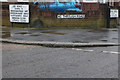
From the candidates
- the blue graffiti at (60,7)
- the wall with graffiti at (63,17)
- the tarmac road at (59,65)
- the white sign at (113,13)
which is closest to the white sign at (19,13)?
the wall with graffiti at (63,17)

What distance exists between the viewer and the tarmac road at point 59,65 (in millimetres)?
5602

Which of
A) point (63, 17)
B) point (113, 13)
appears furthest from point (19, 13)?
point (113, 13)

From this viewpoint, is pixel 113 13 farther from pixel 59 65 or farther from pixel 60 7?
pixel 59 65

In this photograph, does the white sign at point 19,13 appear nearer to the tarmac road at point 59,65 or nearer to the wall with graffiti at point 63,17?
the wall with graffiti at point 63,17

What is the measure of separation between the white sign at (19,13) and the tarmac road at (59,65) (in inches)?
420

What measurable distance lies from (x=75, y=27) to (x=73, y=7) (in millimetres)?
2160

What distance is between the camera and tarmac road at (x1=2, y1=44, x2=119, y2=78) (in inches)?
221

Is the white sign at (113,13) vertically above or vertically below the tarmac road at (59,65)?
above

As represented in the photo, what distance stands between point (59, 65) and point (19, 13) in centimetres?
1300

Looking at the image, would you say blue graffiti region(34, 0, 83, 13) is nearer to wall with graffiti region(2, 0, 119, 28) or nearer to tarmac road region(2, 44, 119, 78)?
wall with graffiti region(2, 0, 119, 28)

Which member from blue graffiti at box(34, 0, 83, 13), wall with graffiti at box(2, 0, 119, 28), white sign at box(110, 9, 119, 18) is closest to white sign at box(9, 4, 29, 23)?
wall with graffiti at box(2, 0, 119, 28)

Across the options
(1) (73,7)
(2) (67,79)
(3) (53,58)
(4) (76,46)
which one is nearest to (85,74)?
(2) (67,79)

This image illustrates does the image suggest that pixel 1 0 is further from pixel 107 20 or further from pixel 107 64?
pixel 107 64

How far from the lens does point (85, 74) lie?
5.62m
